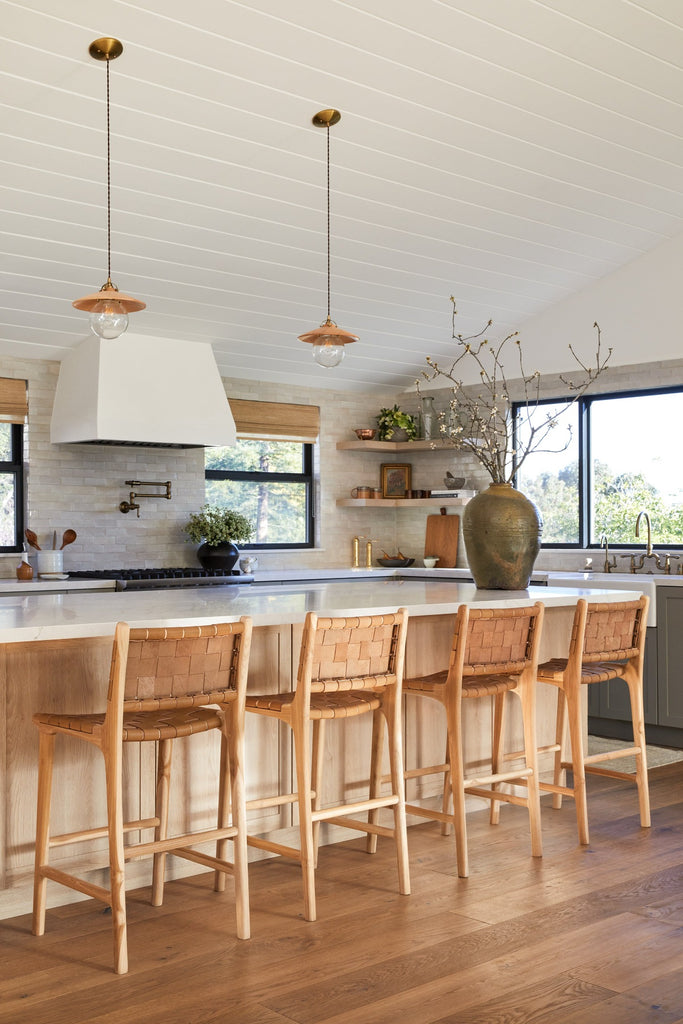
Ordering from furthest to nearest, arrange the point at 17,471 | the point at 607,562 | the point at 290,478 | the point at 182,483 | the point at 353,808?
the point at 290,478 → the point at 182,483 → the point at 607,562 → the point at 17,471 → the point at 353,808

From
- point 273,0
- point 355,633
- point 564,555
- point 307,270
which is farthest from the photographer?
point 564,555

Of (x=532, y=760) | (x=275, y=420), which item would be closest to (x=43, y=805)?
(x=532, y=760)

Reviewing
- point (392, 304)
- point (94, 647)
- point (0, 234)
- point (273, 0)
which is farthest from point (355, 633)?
point (392, 304)

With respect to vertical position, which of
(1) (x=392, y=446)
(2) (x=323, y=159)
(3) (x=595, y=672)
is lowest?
(3) (x=595, y=672)

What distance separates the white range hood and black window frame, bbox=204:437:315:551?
0.78 metres

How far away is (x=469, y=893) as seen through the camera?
332 cm

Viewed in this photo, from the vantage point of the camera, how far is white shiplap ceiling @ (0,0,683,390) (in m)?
4.19

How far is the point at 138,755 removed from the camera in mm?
3328

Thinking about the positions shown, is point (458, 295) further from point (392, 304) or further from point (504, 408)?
point (504, 408)

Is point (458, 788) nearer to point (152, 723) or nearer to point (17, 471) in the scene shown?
point (152, 723)

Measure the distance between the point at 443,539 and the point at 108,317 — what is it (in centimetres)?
487

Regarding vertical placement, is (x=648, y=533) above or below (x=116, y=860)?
above

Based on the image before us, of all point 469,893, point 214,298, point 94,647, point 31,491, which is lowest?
point 469,893

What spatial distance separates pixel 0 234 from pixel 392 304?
8.63ft
